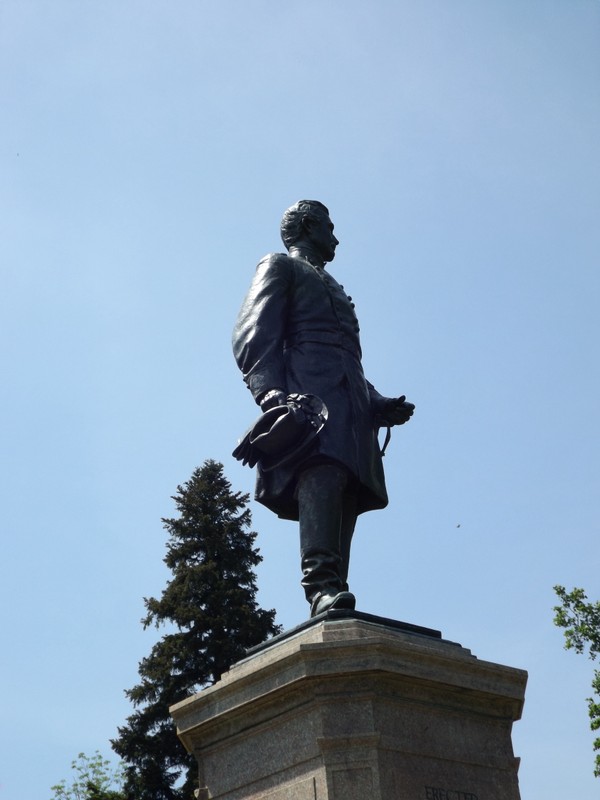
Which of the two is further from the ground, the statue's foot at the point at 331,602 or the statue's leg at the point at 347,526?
the statue's leg at the point at 347,526

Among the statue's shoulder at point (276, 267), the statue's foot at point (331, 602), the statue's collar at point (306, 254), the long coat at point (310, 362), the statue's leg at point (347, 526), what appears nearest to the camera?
Result: the statue's foot at point (331, 602)

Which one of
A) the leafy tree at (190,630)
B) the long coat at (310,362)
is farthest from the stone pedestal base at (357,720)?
the leafy tree at (190,630)

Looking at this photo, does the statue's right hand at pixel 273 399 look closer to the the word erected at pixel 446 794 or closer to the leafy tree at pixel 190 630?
the the word erected at pixel 446 794

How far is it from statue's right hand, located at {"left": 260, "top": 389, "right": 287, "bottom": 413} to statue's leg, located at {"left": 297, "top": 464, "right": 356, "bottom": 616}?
0.43 metres

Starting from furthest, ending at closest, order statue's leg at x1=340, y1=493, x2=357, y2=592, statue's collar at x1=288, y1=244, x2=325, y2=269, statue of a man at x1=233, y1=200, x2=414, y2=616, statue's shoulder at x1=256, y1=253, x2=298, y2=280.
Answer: statue's collar at x1=288, y1=244, x2=325, y2=269, statue's shoulder at x1=256, y1=253, x2=298, y2=280, statue's leg at x1=340, y1=493, x2=357, y2=592, statue of a man at x1=233, y1=200, x2=414, y2=616

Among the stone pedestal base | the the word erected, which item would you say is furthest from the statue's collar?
the the word erected

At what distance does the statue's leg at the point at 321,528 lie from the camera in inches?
226

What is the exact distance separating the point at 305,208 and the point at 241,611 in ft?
57.5

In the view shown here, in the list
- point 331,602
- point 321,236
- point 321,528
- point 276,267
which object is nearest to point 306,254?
point 321,236

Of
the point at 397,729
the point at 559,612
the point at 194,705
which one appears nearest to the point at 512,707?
the point at 397,729

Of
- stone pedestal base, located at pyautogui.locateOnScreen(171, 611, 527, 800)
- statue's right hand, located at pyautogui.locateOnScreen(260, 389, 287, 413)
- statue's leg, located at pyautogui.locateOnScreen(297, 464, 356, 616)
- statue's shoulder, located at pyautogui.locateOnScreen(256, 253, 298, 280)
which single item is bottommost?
stone pedestal base, located at pyautogui.locateOnScreen(171, 611, 527, 800)

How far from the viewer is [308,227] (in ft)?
23.7

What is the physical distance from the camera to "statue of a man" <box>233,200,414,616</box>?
584cm

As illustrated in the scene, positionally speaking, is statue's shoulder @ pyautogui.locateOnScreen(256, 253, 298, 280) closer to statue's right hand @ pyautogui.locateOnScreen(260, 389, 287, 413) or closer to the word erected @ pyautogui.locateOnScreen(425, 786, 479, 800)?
statue's right hand @ pyautogui.locateOnScreen(260, 389, 287, 413)
